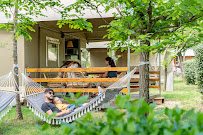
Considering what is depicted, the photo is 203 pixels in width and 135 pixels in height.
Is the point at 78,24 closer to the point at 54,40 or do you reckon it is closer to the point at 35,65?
the point at 35,65

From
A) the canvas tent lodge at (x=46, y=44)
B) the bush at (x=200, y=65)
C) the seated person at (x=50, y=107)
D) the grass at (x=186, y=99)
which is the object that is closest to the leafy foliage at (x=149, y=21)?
the seated person at (x=50, y=107)

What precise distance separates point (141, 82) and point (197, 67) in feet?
12.4

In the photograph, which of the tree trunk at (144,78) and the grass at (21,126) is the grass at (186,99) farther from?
the grass at (21,126)

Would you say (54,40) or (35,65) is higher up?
(54,40)

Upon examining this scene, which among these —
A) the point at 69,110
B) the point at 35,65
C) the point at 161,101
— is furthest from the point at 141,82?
the point at 35,65

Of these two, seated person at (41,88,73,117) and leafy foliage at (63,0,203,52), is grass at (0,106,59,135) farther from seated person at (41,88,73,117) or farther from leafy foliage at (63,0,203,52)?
leafy foliage at (63,0,203,52)

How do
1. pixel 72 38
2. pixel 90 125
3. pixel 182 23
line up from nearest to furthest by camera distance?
pixel 90 125 < pixel 182 23 < pixel 72 38

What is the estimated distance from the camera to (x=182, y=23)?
10.6 feet

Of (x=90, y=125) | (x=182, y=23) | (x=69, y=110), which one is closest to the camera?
(x=90, y=125)

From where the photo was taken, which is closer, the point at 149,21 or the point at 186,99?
the point at 149,21

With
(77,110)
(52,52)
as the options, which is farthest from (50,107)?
(52,52)

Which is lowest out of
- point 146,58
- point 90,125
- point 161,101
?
point 161,101

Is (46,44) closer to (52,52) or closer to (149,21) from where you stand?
(52,52)

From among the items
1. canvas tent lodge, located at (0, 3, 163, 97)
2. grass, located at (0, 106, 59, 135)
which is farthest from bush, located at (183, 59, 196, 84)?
grass, located at (0, 106, 59, 135)
